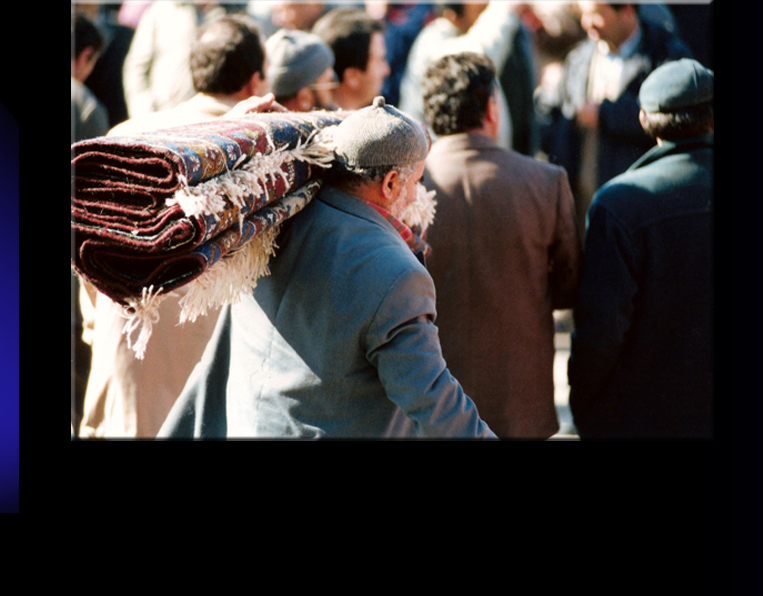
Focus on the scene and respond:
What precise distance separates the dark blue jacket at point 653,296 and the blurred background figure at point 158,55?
240cm

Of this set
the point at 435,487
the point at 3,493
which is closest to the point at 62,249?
the point at 3,493

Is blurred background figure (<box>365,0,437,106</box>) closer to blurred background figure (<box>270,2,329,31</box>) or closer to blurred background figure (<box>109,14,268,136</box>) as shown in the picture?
blurred background figure (<box>270,2,329,31</box>)

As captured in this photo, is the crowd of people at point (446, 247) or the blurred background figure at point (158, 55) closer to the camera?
the crowd of people at point (446, 247)

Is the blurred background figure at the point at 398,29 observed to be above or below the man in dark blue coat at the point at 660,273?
above

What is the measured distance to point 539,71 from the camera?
5.32 meters

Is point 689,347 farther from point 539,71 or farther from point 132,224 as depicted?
point 539,71

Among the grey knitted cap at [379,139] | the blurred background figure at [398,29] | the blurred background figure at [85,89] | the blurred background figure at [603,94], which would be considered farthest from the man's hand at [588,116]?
the blurred background figure at [85,89]

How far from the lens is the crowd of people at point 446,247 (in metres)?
2.16

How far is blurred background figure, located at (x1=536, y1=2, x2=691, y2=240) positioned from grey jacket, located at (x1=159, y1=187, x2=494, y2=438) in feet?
6.89

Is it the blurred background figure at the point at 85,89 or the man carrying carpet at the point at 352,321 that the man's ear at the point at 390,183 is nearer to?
the man carrying carpet at the point at 352,321

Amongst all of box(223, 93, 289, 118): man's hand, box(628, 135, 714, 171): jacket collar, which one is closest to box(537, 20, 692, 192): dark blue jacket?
box(628, 135, 714, 171): jacket collar

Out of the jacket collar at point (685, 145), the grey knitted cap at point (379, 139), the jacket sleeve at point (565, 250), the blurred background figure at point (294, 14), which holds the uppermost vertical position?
the blurred background figure at point (294, 14)

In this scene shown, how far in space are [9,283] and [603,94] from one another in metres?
2.98

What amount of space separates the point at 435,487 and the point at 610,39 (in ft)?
8.54
